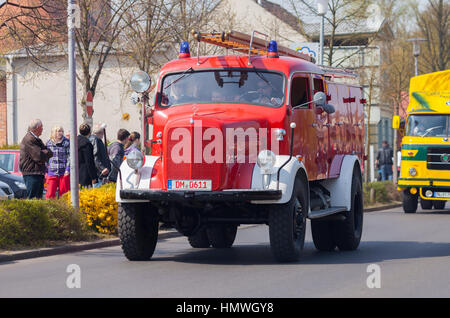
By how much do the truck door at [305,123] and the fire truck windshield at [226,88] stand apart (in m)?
0.28

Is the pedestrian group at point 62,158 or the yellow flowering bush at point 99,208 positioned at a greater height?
the pedestrian group at point 62,158

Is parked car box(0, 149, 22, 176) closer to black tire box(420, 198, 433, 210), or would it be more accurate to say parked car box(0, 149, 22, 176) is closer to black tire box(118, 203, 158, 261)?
black tire box(118, 203, 158, 261)

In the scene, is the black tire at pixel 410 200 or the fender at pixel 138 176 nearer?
the fender at pixel 138 176

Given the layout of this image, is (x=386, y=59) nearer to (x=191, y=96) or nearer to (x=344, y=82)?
(x=344, y=82)

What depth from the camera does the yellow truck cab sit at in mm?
22969

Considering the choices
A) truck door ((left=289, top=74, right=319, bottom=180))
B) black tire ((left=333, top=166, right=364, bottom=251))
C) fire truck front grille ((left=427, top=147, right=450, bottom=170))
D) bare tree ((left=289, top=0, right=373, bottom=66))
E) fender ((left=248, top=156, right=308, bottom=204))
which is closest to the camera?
fender ((left=248, top=156, right=308, bottom=204))

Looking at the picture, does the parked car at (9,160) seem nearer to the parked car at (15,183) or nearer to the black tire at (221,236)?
the parked car at (15,183)

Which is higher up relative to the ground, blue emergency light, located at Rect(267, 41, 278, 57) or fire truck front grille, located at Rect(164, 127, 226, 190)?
blue emergency light, located at Rect(267, 41, 278, 57)

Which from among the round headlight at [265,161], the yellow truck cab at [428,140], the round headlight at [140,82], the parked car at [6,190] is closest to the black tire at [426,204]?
the yellow truck cab at [428,140]

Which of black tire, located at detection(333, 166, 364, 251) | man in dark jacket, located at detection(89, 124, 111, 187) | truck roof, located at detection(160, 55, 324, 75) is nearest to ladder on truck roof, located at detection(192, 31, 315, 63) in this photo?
truck roof, located at detection(160, 55, 324, 75)

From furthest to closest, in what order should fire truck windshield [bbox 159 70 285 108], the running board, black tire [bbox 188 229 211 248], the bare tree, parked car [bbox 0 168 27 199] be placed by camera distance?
the bare tree < parked car [bbox 0 168 27 199] < black tire [bbox 188 229 211 248] < fire truck windshield [bbox 159 70 285 108] < the running board

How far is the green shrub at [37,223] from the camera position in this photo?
12.5m

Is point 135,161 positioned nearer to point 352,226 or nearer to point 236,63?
point 236,63

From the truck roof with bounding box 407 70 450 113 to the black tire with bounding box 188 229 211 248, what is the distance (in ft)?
37.0
